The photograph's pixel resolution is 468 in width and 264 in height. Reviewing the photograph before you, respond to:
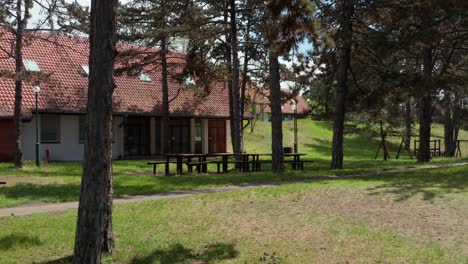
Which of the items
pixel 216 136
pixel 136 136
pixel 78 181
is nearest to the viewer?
pixel 78 181

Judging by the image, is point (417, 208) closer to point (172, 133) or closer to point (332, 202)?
point (332, 202)

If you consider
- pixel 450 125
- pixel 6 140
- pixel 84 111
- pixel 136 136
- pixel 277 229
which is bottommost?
pixel 277 229

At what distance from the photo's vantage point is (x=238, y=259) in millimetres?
8188

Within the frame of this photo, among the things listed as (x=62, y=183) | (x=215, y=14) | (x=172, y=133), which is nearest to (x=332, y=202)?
(x=62, y=183)

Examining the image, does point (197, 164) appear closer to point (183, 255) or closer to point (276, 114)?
point (276, 114)

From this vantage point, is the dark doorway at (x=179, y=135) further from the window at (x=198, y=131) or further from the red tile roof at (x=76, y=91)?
the red tile roof at (x=76, y=91)

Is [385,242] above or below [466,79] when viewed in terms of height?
below

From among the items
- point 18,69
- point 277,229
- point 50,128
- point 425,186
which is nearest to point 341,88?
point 425,186

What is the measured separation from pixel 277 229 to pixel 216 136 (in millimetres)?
28080

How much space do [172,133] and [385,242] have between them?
27.6 meters

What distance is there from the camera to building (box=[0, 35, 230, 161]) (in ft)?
91.5

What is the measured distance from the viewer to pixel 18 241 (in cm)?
888

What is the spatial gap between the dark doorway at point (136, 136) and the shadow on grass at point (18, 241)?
23924mm

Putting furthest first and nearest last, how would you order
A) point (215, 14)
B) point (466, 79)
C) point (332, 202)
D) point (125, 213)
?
point (215, 14)
point (466, 79)
point (332, 202)
point (125, 213)
